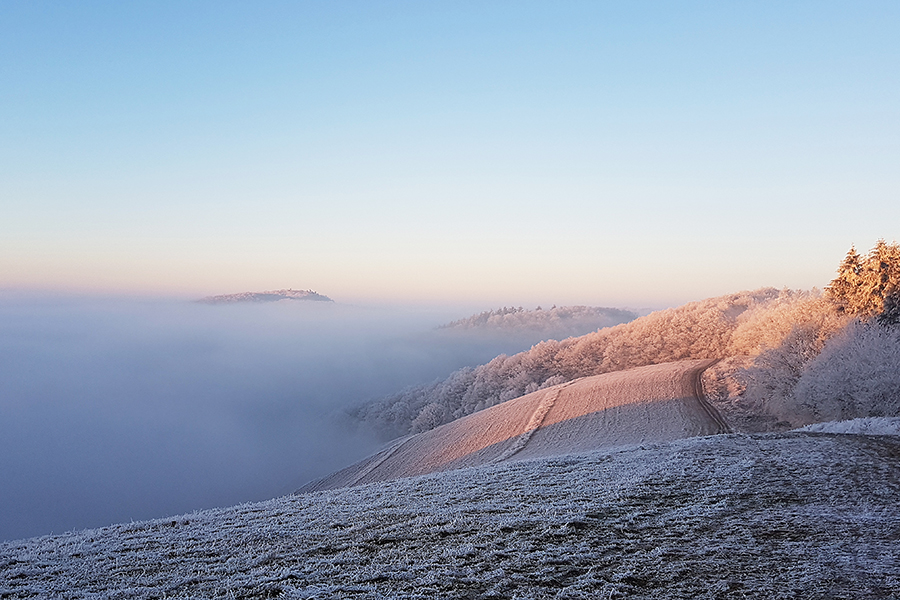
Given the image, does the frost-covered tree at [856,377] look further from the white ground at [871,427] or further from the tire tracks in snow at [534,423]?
the tire tracks in snow at [534,423]

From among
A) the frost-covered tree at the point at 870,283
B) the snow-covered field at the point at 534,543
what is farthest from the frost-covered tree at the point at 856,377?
the snow-covered field at the point at 534,543

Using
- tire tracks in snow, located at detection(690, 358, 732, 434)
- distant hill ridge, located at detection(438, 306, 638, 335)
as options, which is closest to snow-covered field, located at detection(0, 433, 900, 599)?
tire tracks in snow, located at detection(690, 358, 732, 434)

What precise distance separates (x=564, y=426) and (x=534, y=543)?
88.0 feet

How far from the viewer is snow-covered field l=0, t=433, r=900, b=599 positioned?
720 cm

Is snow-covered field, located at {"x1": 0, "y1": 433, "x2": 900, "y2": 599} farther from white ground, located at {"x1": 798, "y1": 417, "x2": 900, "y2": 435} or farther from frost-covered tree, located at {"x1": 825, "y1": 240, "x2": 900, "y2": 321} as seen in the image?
frost-covered tree, located at {"x1": 825, "y1": 240, "x2": 900, "y2": 321}

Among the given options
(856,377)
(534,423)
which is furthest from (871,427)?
(534,423)

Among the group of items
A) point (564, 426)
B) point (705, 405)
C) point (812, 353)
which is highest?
point (812, 353)

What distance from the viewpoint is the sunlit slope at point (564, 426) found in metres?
30.4

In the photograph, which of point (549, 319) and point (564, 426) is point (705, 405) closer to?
point (564, 426)

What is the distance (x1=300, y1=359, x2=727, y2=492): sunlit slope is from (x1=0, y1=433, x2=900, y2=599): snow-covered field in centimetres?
1545

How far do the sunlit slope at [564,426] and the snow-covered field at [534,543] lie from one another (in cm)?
1545

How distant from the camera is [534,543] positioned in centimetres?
898

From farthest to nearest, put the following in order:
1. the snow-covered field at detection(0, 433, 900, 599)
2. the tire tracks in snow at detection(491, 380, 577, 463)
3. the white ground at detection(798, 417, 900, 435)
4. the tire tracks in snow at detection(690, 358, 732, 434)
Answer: the tire tracks in snow at detection(690, 358, 732, 434) → the tire tracks in snow at detection(491, 380, 577, 463) → the white ground at detection(798, 417, 900, 435) → the snow-covered field at detection(0, 433, 900, 599)

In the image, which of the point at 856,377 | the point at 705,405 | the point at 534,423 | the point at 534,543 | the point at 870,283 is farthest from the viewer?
the point at 534,423
